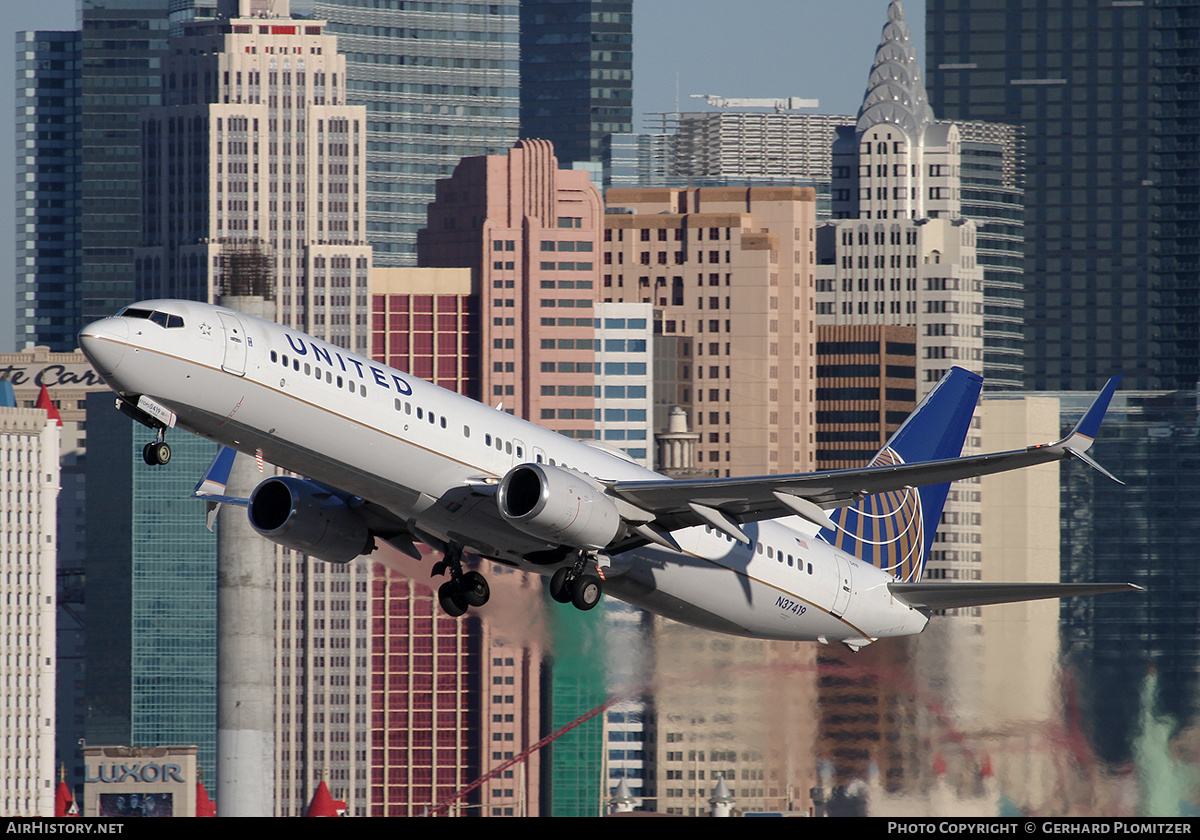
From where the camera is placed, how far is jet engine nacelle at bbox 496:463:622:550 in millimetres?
46844

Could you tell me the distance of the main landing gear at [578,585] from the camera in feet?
160

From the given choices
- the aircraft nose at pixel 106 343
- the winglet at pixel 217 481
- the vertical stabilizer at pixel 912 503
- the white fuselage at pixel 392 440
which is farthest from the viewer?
the vertical stabilizer at pixel 912 503

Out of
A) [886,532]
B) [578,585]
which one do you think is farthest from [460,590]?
[886,532]

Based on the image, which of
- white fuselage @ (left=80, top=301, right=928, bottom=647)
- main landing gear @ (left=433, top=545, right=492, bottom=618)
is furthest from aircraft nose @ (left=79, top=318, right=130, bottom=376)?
main landing gear @ (left=433, top=545, right=492, bottom=618)

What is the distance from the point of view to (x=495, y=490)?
157ft

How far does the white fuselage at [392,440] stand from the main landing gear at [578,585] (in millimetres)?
1059

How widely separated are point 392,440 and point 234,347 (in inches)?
173

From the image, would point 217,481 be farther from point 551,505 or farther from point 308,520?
point 551,505

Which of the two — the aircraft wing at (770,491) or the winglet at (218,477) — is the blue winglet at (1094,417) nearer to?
the aircraft wing at (770,491)

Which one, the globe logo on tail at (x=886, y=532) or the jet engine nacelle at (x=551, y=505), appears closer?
the jet engine nacelle at (x=551, y=505)

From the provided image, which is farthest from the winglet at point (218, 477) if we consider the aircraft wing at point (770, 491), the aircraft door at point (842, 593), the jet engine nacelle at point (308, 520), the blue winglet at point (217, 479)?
the aircraft door at point (842, 593)

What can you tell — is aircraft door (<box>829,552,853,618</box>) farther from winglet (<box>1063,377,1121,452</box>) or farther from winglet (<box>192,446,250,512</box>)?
winglet (<box>192,446,250,512</box>)

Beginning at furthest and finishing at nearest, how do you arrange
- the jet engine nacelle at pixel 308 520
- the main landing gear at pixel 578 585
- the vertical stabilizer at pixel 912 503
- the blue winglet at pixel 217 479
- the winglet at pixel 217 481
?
the vertical stabilizer at pixel 912 503
the blue winglet at pixel 217 479
the winglet at pixel 217 481
the jet engine nacelle at pixel 308 520
the main landing gear at pixel 578 585
